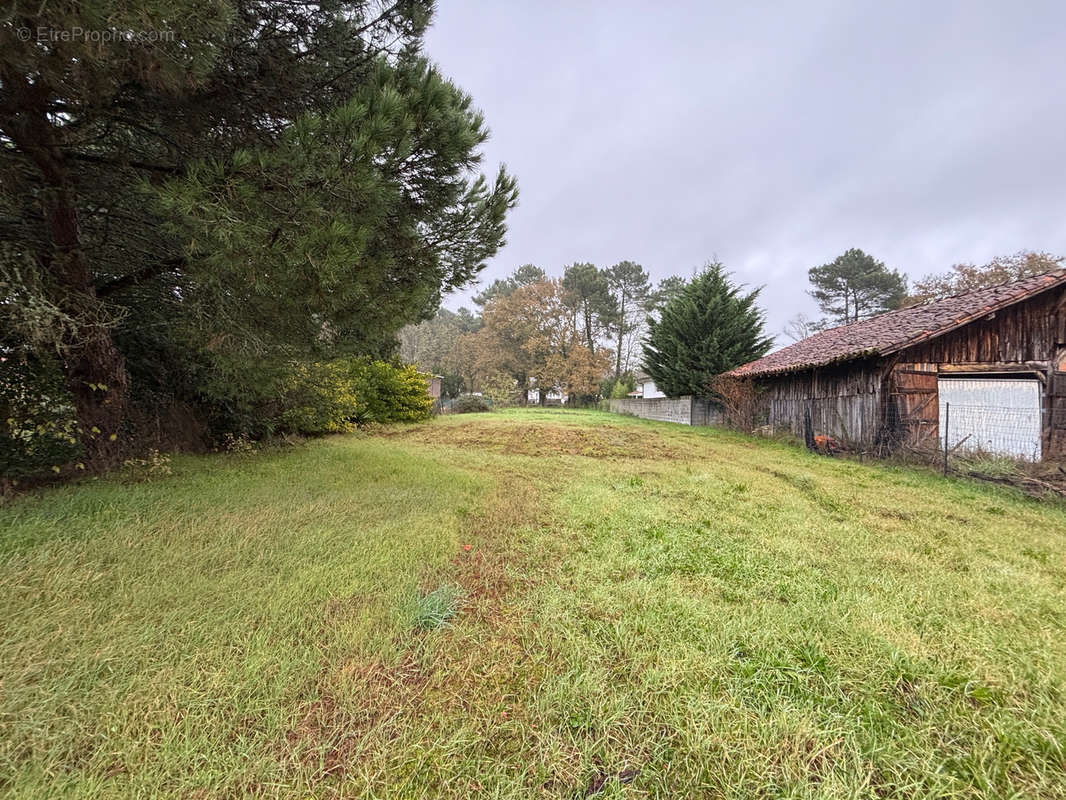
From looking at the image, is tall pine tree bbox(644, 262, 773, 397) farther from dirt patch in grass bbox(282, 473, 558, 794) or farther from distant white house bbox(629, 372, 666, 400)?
dirt patch in grass bbox(282, 473, 558, 794)

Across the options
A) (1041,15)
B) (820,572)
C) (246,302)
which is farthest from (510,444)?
(1041,15)

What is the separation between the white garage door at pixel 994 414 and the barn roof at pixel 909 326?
121 centimetres

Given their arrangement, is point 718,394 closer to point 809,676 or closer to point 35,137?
point 809,676

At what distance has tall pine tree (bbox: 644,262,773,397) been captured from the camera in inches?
590

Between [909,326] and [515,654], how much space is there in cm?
1078

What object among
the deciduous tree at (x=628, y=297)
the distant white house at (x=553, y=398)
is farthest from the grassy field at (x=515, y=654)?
the deciduous tree at (x=628, y=297)

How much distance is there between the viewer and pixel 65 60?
2.50 metres

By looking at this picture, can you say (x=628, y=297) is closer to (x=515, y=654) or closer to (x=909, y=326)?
(x=909, y=326)

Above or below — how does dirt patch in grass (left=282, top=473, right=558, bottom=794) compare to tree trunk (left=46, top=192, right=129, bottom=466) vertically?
below

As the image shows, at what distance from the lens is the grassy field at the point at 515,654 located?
126 cm

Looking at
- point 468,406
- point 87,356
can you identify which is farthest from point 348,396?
point 468,406

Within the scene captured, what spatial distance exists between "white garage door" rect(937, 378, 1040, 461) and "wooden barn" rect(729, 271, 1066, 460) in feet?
0.04

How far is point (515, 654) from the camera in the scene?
181 centimetres

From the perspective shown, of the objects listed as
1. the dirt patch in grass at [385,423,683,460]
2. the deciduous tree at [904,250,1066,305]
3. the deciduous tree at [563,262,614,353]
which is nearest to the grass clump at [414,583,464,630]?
the dirt patch in grass at [385,423,683,460]
